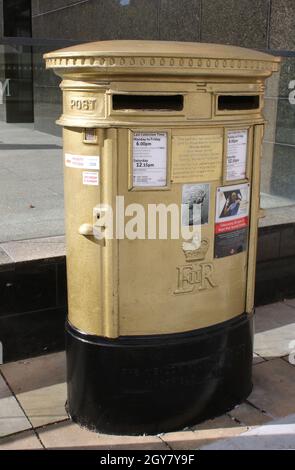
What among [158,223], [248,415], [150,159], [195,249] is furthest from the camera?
[248,415]

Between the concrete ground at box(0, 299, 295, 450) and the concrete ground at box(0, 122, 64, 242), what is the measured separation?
94 cm

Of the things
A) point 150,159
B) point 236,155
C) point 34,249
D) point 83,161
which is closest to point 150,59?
point 150,159

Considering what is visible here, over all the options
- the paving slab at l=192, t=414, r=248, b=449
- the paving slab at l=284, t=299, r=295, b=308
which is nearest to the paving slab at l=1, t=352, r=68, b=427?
the paving slab at l=192, t=414, r=248, b=449

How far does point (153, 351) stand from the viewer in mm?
2744

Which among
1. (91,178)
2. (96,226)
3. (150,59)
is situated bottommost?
(96,226)

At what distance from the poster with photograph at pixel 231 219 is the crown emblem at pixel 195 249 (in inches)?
2.8

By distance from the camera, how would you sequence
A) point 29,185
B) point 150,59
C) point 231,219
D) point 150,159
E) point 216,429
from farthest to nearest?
1. point 29,185
2. point 216,429
3. point 231,219
4. point 150,159
5. point 150,59

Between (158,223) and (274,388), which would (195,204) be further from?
(274,388)

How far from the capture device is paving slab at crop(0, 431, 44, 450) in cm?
279

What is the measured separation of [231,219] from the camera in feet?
9.26

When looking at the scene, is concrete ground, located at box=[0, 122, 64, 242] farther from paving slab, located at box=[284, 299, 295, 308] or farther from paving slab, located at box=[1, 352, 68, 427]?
paving slab, located at box=[284, 299, 295, 308]

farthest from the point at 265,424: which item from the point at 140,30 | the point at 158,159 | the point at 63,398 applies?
the point at 140,30

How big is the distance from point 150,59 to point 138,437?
6.02 ft
